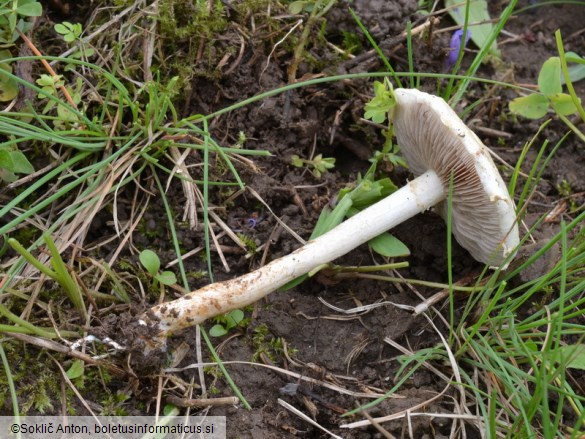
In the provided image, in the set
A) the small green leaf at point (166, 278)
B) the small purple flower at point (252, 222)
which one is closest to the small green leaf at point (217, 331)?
the small green leaf at point (166, 278)

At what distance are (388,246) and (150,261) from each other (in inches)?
41.2

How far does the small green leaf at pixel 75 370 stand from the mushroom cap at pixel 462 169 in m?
1.62

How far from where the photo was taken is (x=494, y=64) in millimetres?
3514

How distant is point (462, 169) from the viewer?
260cm

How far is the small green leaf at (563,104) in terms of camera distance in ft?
10.1

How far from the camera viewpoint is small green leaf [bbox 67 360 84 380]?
90.8 inches

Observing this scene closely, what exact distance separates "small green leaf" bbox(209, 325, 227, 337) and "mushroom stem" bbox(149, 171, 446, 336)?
0.26 feet

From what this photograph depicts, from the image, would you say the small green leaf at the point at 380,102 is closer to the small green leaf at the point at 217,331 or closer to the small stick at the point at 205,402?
the small green leaf at the point at 217,331

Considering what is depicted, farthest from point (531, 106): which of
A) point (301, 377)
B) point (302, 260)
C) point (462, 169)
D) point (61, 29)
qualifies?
point (61, 29)

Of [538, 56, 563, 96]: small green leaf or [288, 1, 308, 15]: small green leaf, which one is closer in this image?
[538, 56, 563, 96]: small green leaf

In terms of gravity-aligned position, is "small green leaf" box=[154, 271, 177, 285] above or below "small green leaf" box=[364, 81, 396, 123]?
below

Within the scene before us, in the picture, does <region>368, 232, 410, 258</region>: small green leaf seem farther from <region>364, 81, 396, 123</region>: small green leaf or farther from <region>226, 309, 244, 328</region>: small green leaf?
<region>226, 309, 244, 328</region>: small green leaf

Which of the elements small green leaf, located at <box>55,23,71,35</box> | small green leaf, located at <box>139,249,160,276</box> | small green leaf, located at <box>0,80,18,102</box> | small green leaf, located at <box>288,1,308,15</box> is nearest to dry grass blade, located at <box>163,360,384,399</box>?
small green leaf, located at <box>139,249,160,276</box>

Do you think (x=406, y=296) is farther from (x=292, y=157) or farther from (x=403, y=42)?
(x=403, y=42)
